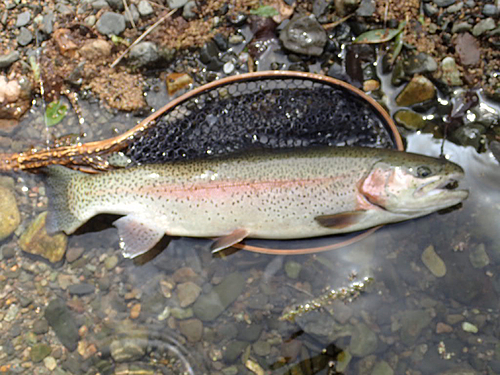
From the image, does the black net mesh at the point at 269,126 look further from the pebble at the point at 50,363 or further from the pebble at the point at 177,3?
the pebble at the point at 50,363

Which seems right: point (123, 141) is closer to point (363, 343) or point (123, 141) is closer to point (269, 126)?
point (269, 126)

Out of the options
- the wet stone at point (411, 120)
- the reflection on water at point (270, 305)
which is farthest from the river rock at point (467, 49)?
the reflection on water at point (270, 305)

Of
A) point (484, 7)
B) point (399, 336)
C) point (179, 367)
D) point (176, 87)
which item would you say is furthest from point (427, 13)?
point (179, 367)

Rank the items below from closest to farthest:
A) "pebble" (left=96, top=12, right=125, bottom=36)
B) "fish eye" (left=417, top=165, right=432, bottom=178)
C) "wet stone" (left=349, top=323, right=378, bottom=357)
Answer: "fish eye" (left=417, top=165, right=432, bottom=178)
"wet stone" (left=349, top=323, right=378, bottom=357)
"pebble" (left=96, top=12, right=125, bottom=36)

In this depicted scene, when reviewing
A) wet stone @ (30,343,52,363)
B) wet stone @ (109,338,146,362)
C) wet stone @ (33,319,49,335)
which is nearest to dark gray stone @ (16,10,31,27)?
wet stone @ (33,319,49,335)

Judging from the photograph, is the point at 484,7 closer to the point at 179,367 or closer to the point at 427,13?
the point at 427,13

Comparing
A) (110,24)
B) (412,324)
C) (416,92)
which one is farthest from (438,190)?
(110,24)

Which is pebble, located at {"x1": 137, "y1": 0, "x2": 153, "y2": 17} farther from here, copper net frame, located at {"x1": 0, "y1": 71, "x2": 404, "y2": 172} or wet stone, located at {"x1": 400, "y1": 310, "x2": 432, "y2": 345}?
wet stone, located at {"x1": 400, "y1": 310, "x2": 432, "y2": 345}
